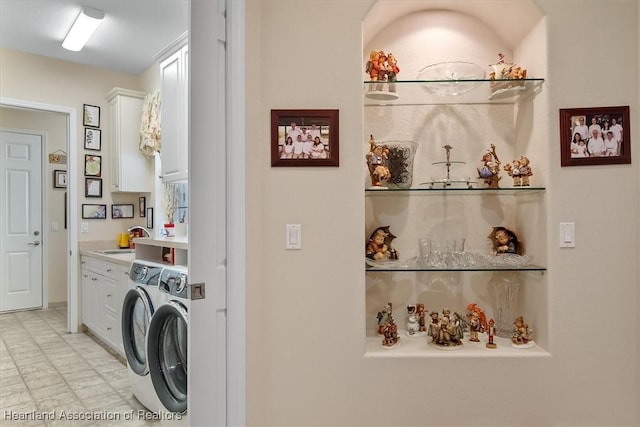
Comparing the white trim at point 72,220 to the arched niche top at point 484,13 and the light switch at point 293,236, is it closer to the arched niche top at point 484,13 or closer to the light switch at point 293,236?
the light switch at point 293,236

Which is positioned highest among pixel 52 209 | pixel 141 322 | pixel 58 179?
pixel 58 179

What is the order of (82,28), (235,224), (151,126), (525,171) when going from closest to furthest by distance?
(235,224) < (525,171) < (82,28) < (151,126)

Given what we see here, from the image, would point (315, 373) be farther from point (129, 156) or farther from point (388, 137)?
point (129, 156)

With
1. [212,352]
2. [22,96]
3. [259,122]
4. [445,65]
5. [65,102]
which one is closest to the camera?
[212,352]

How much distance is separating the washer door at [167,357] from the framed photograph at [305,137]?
1.08 meters

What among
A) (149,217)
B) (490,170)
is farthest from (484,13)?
(149,217)

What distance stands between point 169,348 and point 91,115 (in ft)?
11.1

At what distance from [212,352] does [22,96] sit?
398 centimetres

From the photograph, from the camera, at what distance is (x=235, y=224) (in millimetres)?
1488

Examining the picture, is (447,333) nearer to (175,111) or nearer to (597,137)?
(597,137)

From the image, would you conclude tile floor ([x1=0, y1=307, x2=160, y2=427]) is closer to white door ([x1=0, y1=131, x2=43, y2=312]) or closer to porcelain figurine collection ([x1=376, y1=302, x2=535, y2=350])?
white door ([x1=0, y1=131, x2=43, y2=312])

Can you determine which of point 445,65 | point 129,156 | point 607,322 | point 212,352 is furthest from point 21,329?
point 607,322

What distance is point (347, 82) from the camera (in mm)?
1648

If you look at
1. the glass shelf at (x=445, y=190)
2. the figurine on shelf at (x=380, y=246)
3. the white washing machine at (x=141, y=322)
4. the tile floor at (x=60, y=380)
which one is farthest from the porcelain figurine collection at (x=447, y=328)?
the tile floor at (x=60, y=380)
